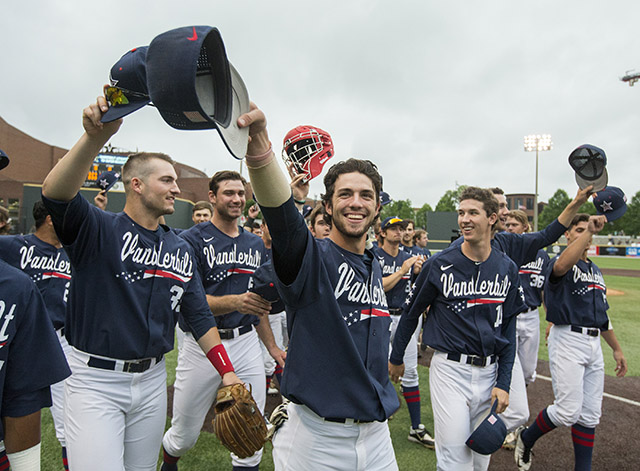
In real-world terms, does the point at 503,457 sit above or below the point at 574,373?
below

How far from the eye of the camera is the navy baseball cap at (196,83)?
1.05 m

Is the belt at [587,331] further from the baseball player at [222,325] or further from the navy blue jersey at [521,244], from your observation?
the baseball player at [222,325]

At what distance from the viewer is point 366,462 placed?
205cm

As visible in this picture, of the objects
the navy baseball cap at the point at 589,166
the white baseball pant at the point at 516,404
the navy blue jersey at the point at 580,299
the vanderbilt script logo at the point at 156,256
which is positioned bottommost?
the white baseball pant at the point at 516,404

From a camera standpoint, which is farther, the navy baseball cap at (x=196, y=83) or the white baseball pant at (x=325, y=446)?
the white baseball pant at (x=325, y=446)

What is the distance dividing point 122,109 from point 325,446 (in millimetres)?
1798

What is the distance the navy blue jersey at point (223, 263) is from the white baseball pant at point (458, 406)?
5.82 ft

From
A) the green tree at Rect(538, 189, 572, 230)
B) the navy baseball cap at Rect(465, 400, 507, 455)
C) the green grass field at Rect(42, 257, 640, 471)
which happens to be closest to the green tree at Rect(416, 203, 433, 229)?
the green tree at Rect(538, 189, 572, 230)

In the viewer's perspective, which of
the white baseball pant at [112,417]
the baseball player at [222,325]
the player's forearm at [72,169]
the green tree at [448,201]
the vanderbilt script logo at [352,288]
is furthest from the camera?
the green tree at [448,201]

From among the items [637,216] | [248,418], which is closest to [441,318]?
[248,418]

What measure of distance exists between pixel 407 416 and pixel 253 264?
3068mm

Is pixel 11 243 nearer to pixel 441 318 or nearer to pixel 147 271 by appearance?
pixel 147 271

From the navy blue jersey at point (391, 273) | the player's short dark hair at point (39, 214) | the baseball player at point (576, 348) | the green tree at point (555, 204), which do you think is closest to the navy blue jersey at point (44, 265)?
the player's short dark hair at point (39, 214)

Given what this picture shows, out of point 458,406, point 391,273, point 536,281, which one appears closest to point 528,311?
point 536,281
